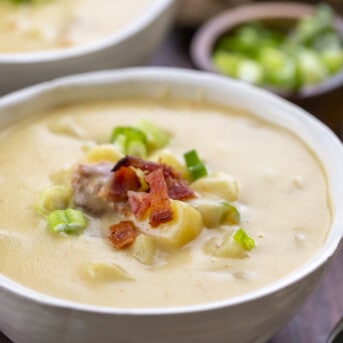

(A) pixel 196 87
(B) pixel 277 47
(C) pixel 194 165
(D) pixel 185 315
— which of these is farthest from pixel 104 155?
(B) pixel 277 47

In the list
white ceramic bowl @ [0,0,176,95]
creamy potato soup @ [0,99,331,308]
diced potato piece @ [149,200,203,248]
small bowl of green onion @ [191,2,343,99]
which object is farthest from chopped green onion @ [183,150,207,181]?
small bowl of green onion @ [191,2,343,99]

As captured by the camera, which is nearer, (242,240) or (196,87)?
(242,240)

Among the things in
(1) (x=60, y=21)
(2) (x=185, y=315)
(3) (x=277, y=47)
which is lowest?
(3) (x=277, y=47)

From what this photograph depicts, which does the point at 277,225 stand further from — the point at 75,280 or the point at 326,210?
the point at 75,280

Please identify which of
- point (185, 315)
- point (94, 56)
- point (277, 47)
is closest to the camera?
point (185, 315)

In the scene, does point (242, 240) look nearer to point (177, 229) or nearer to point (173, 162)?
point (177, 229)

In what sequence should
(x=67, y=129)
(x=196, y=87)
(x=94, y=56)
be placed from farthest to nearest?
1. (x=94, y=56)
2. (x=196, y=87)
3. (x=67, y=129)

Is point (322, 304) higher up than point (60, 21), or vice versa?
point (60, 21)

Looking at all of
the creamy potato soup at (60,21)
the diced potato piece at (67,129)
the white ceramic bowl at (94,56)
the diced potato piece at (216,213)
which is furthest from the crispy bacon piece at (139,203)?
the creamy potato soup at (60,21)
